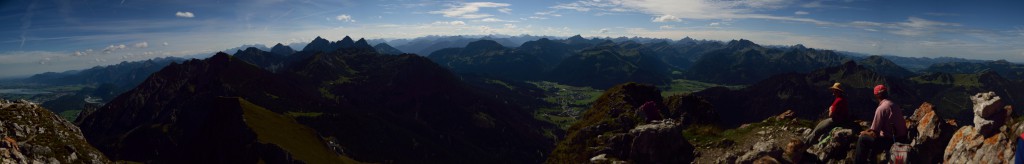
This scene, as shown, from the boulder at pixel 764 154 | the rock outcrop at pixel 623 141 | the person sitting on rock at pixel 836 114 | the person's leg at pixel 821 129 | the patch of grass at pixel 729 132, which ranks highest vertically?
the person sitting on rock at pixel 836 114

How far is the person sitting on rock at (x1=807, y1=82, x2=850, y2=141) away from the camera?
27.8 meters

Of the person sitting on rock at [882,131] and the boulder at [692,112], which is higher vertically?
the person sitting on rock at [882,131]

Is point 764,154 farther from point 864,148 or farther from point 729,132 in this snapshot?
point 729,132

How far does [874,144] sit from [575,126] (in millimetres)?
60868

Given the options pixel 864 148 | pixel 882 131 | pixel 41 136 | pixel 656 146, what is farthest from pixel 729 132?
pixel 41 136

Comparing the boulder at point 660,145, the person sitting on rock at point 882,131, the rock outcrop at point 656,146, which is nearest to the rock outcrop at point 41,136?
the rock outcrop at point 656,146

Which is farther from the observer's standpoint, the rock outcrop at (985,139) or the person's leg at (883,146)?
the person's leg at (883,146)

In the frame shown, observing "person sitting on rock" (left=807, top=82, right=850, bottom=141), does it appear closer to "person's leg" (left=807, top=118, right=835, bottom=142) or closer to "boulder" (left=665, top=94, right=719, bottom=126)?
"person's leg" (left=807, top=118, right=835, bottom=142)

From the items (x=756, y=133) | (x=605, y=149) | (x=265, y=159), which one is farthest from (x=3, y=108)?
(x=265, y=159)

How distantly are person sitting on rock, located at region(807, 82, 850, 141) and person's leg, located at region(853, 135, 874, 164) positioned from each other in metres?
3.50

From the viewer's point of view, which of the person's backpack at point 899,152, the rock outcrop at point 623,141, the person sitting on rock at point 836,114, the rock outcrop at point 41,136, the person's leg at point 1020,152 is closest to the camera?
the person's leg at point 1020,152

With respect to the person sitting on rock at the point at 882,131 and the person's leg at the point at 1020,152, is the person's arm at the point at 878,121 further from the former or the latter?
the person's leg at the point at 1020,152

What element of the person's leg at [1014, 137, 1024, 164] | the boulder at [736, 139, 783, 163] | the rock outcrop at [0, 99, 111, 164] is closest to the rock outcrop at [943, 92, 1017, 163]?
the person's leg at [1014, 137, 1024, 164]

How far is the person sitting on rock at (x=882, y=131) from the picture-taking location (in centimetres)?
2369
